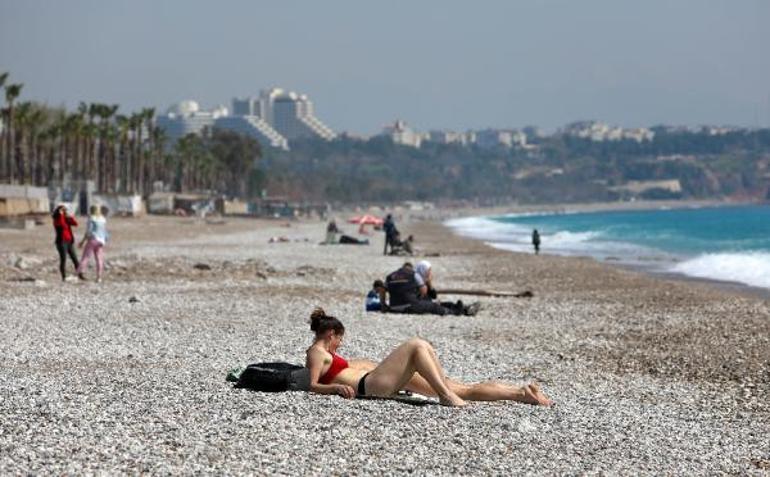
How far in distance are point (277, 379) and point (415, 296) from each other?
10.2 meters

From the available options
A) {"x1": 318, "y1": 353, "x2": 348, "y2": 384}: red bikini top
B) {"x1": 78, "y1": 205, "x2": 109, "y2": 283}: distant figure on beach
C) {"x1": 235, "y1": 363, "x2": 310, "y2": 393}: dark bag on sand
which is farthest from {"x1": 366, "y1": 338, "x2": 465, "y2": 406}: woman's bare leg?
{"x1": 78, "y1": 205, "x2": 109, "y2": 283}: distant figure on beach

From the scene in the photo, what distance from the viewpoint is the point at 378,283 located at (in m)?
21.2

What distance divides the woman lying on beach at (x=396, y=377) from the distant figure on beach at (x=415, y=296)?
9.69m

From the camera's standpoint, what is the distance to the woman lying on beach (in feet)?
35.1

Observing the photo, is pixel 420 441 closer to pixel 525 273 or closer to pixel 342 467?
pixel 342 467

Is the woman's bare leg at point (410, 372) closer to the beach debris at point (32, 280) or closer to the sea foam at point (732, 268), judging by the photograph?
the beach debris at point (32, 280)

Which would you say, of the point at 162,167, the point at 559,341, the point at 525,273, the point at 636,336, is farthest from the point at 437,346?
the point at 162,167

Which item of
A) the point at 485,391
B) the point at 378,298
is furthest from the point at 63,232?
the point at 485,391

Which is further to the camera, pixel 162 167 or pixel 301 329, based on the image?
pixel 162 167

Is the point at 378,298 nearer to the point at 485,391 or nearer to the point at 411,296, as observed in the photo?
the point at 411,296

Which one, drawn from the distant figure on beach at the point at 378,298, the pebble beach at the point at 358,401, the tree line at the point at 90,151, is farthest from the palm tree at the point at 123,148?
the distant figure on beach at the point at 378,298

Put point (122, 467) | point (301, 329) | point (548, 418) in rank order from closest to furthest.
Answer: point (122, 467) → point (548, 418) → point (301, 329)

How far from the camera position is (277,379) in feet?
36.0

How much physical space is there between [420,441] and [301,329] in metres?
8.92
